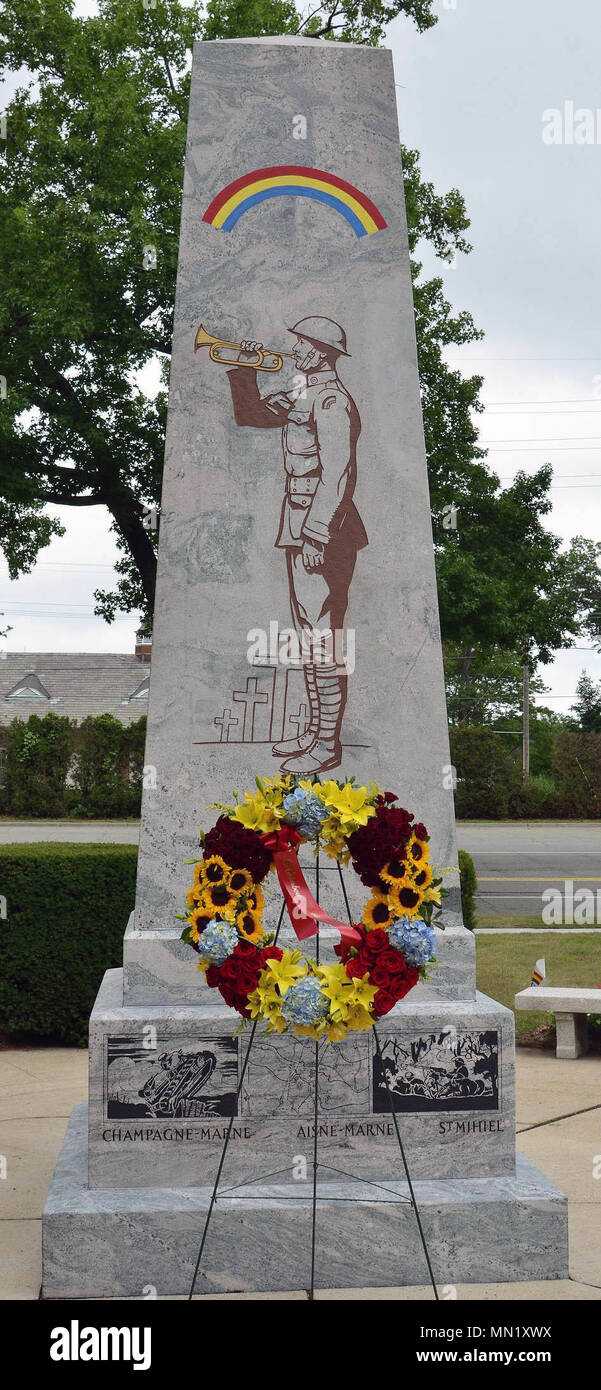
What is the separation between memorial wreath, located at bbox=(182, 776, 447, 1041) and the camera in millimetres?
3436

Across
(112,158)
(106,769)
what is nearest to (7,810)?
(106,769)

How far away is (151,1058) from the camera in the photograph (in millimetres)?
4230

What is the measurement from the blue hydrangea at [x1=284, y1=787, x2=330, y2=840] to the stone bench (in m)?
4.02

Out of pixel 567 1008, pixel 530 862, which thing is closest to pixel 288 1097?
pixel 567 1008

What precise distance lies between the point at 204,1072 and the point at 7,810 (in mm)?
23653

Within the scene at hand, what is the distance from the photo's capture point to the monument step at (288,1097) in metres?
4.18

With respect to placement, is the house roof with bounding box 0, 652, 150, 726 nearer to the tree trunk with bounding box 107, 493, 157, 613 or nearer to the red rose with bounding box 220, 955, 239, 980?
the tree trunk with bounding box 107, 493, 157, 613

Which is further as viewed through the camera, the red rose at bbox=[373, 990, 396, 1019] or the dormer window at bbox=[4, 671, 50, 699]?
the dormer window at bbox=[4, 671, 50, 699]

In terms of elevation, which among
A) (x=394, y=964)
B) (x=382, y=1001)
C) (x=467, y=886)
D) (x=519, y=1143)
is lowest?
(x=519, y=1143)

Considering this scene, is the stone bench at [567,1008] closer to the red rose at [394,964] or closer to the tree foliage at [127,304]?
the red rose at [394,964]

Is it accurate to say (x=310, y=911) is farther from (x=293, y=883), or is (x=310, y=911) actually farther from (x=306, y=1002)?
(x=306, y=1002)

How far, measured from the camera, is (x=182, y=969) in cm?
448

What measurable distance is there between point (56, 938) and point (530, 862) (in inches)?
520

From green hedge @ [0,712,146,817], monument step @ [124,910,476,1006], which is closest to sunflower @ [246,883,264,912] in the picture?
monument step @ [124,910,476,1006]
